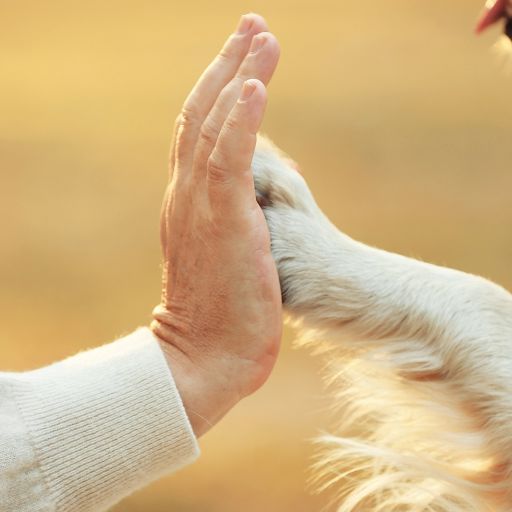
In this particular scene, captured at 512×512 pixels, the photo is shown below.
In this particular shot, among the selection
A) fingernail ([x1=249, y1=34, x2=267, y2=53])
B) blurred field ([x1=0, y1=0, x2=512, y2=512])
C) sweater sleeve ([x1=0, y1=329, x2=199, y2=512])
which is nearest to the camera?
sweater sleeve ([x1=0, y1=329, x2=199, y2=512])

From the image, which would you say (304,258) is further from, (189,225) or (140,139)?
(140,139)

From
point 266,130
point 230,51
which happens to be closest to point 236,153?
point 230,51

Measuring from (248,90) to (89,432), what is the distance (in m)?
0.34

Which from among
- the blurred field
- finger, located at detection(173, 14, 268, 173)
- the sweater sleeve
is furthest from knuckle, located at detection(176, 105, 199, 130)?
the blurred field

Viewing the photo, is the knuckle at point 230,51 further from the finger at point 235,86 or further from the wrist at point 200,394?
the wrist at point 200,394

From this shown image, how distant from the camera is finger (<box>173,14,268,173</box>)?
3.25 ft

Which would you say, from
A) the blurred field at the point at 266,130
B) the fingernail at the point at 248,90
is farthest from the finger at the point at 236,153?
the blurred field at the point at 266,130

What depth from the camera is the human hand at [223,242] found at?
0.93 metres

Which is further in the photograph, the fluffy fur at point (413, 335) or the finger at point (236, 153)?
the fluffy fur at point (413, 335)

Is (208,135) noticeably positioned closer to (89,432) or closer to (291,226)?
(291,226)

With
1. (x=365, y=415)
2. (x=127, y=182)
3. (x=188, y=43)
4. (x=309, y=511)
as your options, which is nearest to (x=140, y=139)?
(x=127, y=182)

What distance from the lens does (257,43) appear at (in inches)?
38.0

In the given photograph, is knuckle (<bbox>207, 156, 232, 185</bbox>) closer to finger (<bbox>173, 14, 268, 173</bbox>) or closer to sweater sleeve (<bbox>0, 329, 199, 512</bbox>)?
finger (<bbox>173, 14, 268, 173</bbox>)

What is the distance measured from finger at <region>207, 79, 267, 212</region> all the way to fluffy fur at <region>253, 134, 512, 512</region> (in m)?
0.11
